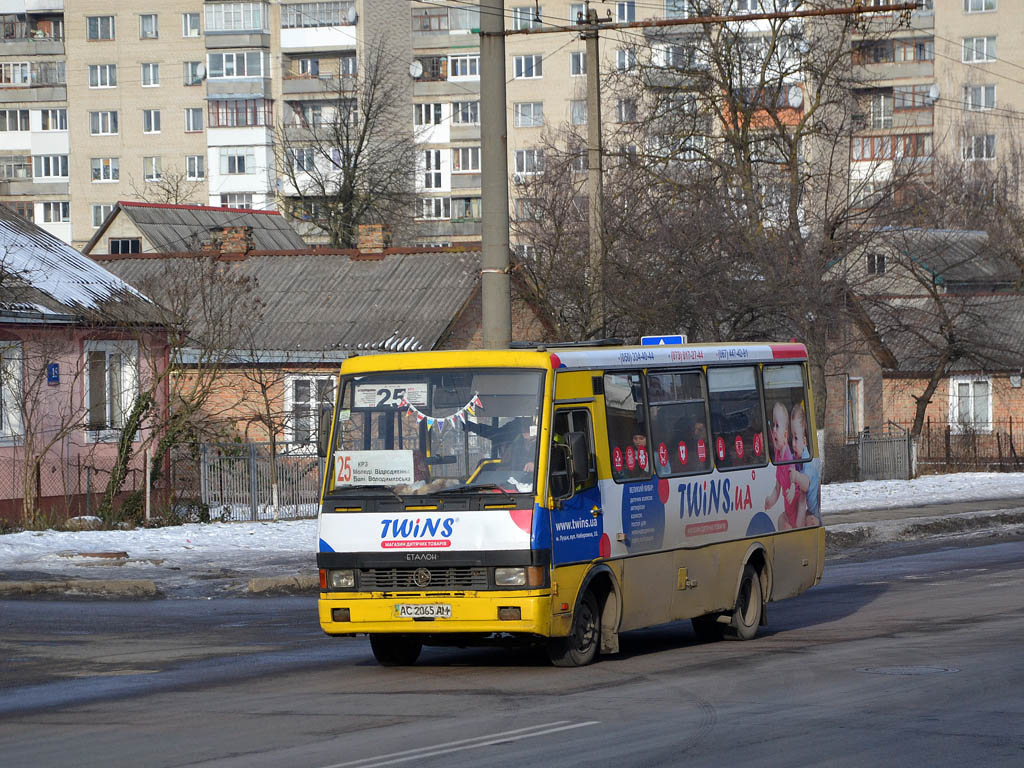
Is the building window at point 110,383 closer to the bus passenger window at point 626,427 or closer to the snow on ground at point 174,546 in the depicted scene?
the snow on ground at point 174,546

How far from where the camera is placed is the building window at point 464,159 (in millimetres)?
85188

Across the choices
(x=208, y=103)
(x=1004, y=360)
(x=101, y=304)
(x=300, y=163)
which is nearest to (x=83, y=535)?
(x=101, y=304)

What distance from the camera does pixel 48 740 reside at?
9273mm

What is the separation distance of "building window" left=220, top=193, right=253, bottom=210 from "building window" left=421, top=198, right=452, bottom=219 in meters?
9.25

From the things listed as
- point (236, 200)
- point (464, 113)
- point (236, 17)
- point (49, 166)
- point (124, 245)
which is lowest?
point (124, 245)

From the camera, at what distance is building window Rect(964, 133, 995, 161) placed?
82.2 meters

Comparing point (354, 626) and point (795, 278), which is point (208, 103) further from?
point (354, 626)

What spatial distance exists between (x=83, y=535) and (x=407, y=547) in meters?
13.4

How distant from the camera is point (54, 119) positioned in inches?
3428

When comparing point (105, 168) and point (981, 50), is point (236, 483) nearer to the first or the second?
point (105, 168)

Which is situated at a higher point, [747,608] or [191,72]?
[191,72]

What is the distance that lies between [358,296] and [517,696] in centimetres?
2979

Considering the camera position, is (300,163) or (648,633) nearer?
(648,633)

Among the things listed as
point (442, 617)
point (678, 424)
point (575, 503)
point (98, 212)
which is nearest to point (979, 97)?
point (98, 212)
